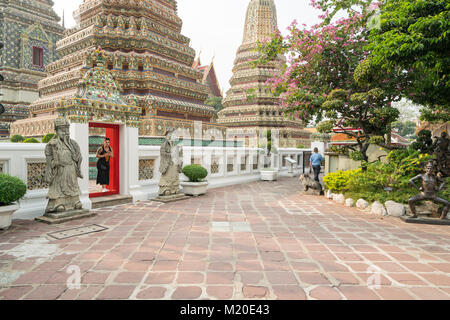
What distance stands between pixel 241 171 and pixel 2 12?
20065 mm

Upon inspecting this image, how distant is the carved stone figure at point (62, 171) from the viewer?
613 centimetres

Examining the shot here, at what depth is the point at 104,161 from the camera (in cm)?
809

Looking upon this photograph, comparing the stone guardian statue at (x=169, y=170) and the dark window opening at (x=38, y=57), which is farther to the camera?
the dark window opening at (x=38, y=57)

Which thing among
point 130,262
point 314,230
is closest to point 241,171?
point 314,230

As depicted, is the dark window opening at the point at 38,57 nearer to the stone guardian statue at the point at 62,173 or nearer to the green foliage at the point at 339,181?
the stone guardian statue at the point at 62,173

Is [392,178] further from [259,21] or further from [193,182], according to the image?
[259,21]

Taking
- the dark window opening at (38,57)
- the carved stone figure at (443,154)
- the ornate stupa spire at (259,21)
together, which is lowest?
the carved stone figure at (443,154)

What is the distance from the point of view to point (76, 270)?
11.9ft

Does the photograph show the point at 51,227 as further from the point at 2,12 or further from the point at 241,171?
the point at 2,12

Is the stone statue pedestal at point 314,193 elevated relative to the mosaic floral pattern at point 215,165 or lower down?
lower down

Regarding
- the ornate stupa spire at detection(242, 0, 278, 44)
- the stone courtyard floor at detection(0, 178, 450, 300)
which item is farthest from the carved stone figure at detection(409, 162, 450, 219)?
the ornate stupa spire at detection(242, 0, 278, 44)

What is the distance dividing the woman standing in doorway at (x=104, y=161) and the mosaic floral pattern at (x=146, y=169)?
111 centimetres

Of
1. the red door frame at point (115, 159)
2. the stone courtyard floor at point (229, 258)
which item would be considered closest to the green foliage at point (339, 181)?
the stone courtyard floor at point (229, 258)
